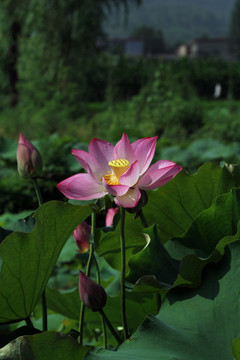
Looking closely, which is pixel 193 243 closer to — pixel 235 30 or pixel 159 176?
pixel 159 176

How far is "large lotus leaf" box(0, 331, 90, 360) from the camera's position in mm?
471

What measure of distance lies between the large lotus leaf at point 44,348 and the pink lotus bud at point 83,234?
20 cm

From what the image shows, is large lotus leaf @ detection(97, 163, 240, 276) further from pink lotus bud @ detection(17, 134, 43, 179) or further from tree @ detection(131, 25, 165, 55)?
tree @ detection(131, 25, 165, 55)

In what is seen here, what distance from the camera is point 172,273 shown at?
0.59m

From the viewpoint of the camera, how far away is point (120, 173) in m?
0.56

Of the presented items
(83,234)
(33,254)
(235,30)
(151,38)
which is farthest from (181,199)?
(151,38)

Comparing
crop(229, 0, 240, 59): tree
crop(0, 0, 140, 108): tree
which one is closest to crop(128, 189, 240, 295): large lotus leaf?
crop(0, 0, 140, 108): tree

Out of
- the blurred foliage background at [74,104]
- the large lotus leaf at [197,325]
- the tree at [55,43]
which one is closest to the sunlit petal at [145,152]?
the large lotus leaf at [197,325]

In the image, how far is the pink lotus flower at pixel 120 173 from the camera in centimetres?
52

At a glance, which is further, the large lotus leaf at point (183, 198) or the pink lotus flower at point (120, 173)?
the large lotus leaf at point (183, 198)

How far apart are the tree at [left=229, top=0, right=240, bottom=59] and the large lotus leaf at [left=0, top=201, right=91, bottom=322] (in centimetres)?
6732

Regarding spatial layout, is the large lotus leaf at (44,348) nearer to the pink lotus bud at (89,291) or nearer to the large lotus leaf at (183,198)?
the pink lotus bud at (89,291)

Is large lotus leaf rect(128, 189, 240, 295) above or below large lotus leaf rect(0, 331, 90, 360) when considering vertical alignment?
above

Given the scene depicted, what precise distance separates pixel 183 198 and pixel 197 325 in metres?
0.23
